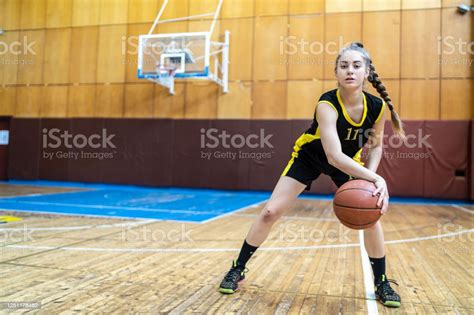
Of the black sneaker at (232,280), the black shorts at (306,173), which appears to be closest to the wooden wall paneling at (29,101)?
the black sneaker at (232,280)

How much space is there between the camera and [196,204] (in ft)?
25.9

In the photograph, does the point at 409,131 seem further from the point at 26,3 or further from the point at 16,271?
the point at 26,3

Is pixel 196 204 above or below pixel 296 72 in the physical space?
below

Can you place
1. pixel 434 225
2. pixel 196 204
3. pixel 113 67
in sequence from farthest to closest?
1. pixel 113 67
2. pixel 196 204
3. pixel 434 225

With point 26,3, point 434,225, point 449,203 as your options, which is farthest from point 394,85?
point 26,3

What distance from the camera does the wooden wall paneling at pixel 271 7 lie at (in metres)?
10.5

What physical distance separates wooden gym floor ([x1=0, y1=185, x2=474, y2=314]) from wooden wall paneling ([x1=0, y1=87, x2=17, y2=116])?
28.5 feet

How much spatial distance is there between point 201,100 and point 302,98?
9.38 ft

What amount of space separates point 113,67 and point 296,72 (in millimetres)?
5502

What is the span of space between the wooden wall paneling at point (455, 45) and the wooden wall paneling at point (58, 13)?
10.8 metres

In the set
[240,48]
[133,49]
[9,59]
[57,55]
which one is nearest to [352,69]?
[240,48]

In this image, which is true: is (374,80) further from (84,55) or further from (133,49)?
(84,55)

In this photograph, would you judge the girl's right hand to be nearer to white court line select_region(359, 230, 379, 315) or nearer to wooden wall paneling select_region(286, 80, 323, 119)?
white court line select_region(359, 230, 379, 315)

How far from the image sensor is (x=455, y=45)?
9.57m
